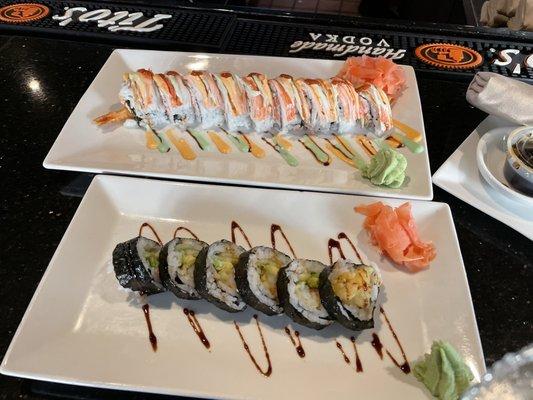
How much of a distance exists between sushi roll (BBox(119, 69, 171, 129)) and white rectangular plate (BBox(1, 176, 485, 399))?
0.53m

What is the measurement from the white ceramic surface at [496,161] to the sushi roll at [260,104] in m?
0.94

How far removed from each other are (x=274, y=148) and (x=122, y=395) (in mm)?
1260

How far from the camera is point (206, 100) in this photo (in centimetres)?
232

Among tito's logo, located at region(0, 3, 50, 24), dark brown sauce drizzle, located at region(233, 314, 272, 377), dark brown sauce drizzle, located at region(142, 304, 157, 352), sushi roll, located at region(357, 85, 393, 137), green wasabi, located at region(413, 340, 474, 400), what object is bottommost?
dark brown sauce drizzle, located at region(233, 314, 272, 377)

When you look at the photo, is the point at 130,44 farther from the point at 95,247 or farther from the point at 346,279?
the point at 346,279

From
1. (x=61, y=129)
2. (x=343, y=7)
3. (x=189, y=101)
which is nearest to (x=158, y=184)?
(x=189, y=101)

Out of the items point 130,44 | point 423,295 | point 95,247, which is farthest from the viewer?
point 130,44

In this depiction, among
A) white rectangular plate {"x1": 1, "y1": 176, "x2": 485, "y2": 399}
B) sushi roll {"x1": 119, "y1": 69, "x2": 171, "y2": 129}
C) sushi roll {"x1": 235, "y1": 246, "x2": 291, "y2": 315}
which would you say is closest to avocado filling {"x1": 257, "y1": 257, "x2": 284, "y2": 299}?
sushi roll {"x1": 235, "y1": 246, "x2": 291, "y2": 315}

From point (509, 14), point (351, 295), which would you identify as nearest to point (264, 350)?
point (351, 295)

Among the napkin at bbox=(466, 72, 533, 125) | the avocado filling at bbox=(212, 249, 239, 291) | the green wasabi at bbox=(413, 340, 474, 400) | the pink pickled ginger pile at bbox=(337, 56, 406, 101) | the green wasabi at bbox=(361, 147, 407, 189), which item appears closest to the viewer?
the green wasabi at bbox=(413, 340, 474, 400)

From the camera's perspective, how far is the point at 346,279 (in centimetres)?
152

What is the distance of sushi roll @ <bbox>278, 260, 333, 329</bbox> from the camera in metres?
1.52

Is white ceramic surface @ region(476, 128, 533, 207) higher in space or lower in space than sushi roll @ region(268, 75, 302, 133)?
lower

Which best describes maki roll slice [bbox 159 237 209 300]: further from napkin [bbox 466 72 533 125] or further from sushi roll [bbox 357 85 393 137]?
napkin [bbox 466 72 533 125]
